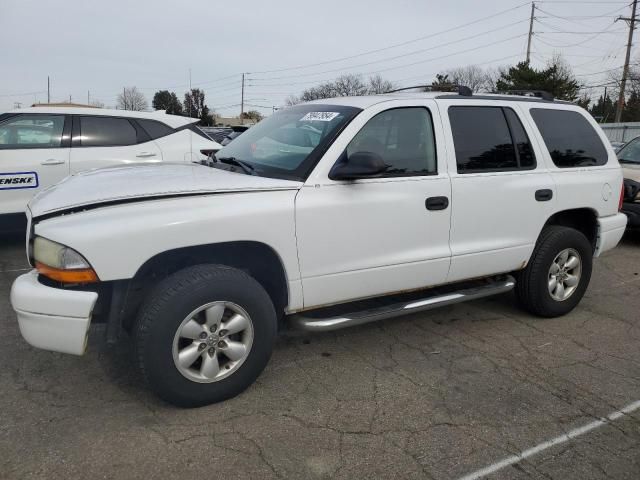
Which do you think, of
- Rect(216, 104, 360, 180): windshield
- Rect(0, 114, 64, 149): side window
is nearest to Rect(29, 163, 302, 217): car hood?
Rect(216, 104, 360, 180): windshield

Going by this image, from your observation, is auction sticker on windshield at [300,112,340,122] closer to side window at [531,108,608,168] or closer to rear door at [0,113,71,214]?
side window at [531,108,608,168]

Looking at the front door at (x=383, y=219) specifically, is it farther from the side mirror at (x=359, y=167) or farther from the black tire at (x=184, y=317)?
the black tire at (x=184, y=317)

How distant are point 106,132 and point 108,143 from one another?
15 cm

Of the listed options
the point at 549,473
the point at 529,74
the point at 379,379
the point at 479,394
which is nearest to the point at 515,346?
the point at 479,394

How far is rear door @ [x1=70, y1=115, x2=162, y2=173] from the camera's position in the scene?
254 inches

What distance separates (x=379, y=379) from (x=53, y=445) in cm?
190

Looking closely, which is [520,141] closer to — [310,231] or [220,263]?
[310,231]

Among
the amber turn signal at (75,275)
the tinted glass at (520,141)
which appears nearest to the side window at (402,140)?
the tinted glass at (520,141)

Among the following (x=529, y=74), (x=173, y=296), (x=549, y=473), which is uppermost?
(x=529, y=74)

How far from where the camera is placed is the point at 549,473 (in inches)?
100

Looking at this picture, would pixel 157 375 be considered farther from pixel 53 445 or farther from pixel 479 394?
pixel 479 394

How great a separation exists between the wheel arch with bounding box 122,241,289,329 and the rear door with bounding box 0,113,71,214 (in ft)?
12.5

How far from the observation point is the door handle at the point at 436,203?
3.56 m

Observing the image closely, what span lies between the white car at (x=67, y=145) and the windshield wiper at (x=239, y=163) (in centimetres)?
185
